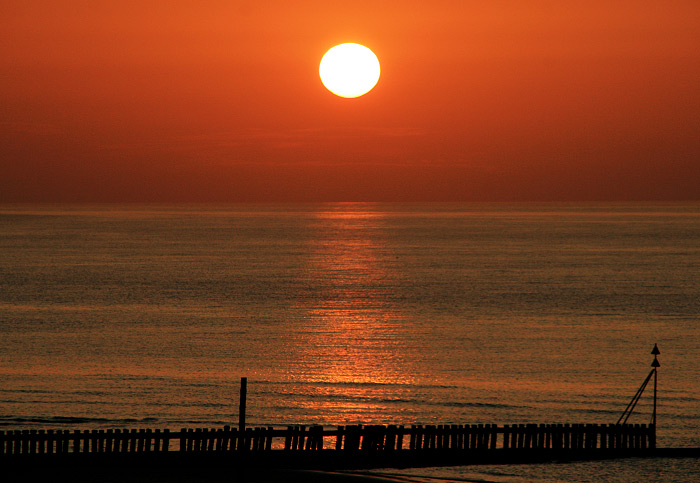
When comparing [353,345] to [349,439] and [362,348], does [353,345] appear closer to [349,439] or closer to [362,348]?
[362,348]

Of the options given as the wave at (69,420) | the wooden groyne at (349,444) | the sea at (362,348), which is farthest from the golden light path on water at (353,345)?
the wooden groyne at (349,444)

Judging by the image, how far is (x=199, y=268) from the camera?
115188mm

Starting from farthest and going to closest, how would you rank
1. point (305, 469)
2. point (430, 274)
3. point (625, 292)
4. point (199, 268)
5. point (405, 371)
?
A: point (199, 268) < point (430, 274) < point (625, 292) < point (405, 371) < point (305, 469)

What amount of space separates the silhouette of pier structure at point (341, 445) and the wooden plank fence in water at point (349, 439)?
2 centimetres

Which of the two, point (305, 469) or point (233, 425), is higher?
point (233, 425)

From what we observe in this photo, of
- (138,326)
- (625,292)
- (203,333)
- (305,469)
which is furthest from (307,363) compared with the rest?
(625,292)

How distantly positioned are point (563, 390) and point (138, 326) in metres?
32.9

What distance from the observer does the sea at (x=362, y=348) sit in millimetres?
34875

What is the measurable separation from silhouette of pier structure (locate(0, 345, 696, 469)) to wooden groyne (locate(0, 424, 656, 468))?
3 cm

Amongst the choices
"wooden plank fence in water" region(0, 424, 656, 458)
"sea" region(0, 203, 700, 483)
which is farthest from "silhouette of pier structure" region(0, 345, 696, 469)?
"sea" region(0, 203, 700, 483)

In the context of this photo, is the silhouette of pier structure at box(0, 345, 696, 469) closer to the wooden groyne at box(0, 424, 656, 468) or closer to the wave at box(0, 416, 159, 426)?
the wooden groyne at box(0, 424, 656, 468)

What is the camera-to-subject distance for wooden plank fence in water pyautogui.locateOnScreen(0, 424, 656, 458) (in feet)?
68.8

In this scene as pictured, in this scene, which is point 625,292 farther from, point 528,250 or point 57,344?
point 528,250

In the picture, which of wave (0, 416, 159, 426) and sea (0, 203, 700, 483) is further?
sea (0, 203, 700, 483)
